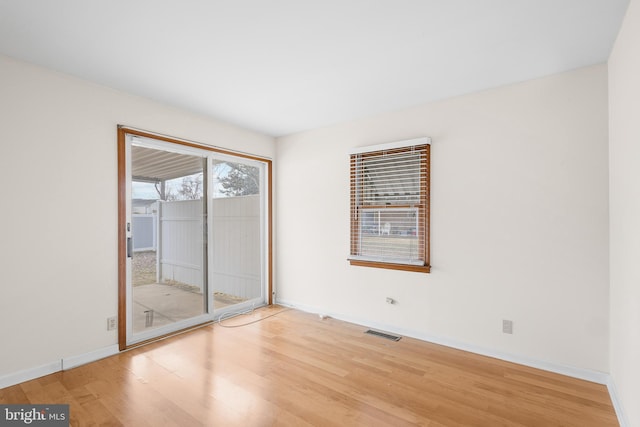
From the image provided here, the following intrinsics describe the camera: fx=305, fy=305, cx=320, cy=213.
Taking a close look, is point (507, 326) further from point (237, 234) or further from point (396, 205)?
point (237, 234)

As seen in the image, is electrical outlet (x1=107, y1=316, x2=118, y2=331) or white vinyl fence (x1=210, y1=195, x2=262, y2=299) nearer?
electrical outlet (x1=107, y1=316, x2=118, y2=331)

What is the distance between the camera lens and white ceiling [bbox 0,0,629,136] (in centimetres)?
189

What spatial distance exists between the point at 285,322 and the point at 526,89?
3.67 metres

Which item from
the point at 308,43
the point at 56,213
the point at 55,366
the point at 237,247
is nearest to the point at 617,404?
the point at 308,43

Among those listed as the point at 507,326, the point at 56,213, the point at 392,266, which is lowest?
the point at 507,326

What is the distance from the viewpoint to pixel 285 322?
3.96m

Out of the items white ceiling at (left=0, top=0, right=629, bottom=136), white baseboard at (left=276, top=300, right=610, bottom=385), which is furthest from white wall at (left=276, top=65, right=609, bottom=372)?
white ceiling at (left=0, top=0, right=629, bottom=136)

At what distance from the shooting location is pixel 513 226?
9.46 feet

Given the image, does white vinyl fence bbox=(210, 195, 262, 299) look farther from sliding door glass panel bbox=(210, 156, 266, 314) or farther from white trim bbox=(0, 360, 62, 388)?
white trim bbox=(0, 360, 62, 388)

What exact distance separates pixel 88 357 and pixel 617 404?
169 inches

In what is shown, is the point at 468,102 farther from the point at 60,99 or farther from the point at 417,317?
the point at 60,99

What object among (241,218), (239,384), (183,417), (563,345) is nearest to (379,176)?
(241,218)

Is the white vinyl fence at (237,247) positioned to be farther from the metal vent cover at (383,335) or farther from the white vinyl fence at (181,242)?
A: the metal vent cover at (383,335)

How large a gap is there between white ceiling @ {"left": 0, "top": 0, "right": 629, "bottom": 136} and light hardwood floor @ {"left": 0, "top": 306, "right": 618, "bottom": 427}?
2632mm
